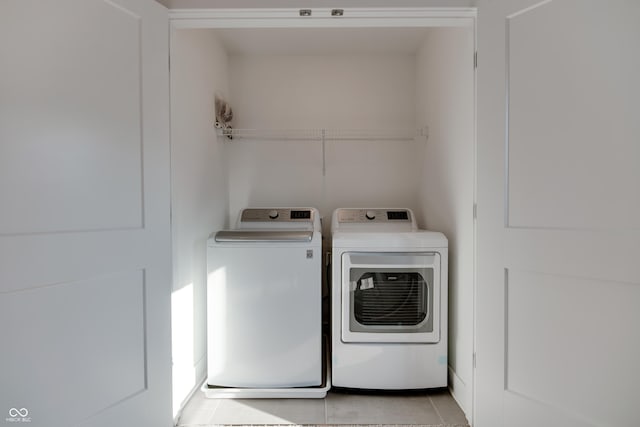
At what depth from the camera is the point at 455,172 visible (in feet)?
6.00

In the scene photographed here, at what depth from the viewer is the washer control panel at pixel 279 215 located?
2258 mm

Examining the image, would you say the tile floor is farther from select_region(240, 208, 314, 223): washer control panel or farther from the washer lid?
select_region(240, 208, 314, 223): washer control panel

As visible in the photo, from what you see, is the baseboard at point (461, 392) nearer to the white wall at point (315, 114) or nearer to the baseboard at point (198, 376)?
the white wall at point (315, 114)

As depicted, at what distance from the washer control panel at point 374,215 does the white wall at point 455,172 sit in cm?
20

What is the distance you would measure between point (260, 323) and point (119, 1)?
1690mm

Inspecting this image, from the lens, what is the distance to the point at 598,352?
1121mm

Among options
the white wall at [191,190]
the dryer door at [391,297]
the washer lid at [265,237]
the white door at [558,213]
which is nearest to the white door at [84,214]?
the white wall at [191,190]

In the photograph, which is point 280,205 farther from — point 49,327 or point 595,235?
point 595,235

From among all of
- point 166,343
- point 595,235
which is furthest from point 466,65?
point 166,343

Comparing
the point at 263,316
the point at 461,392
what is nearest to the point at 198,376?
the point at 263,316

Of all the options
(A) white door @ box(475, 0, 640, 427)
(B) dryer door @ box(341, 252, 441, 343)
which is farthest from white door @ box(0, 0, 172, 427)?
(A) white door @ box(475, 0, 640, 427)

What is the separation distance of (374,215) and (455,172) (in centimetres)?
69

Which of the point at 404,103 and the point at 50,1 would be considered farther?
the point at 404,103

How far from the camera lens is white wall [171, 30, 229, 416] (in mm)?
1670
